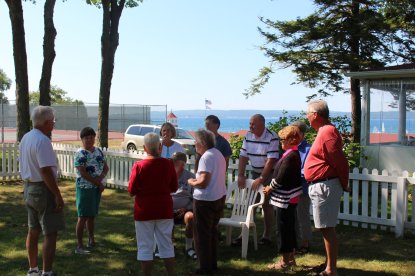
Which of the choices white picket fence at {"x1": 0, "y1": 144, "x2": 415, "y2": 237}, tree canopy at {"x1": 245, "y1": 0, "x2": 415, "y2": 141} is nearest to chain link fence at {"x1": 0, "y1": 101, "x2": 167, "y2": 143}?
tree canopy at {"x1": 245, "y1": 0, "x2": 415, "y2": 141}

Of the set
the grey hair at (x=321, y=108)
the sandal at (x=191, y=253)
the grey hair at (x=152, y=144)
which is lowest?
the sandal at (x=191, y=253)

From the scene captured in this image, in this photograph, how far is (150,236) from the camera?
478 cm

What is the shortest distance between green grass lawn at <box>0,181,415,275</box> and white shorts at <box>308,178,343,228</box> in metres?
0.92

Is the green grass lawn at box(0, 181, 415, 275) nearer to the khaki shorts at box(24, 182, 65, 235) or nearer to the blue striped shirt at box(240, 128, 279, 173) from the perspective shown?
the khaki shorts at box(24, 182, 65, 235)

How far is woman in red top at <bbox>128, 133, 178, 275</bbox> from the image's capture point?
4648mm

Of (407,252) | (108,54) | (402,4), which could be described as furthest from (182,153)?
(402,4)

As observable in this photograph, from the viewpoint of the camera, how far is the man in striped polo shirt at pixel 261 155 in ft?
21.2

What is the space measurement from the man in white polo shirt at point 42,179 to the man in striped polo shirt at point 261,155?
8.87 ft

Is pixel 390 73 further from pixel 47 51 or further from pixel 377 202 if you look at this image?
pixel 47 51

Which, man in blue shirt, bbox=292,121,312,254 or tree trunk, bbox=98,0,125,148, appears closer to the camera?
man in blue shirt, bbox=292,121,312,254

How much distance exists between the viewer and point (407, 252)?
6.47 metres

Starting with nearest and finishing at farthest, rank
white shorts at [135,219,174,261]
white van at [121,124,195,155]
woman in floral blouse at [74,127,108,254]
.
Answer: white shorts at [135,219,174,261] < woman in floral blouse at [74,127,108,254] < white van at [121,124,195,155]

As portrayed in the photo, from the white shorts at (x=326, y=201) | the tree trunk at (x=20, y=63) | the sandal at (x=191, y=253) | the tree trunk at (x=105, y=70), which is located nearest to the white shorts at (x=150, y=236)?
the sandal at (x=191, y=253)

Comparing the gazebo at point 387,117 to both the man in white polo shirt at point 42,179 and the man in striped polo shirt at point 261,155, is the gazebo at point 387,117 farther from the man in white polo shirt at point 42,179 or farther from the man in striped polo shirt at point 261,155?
the man in white polo shirt at point 42,179
